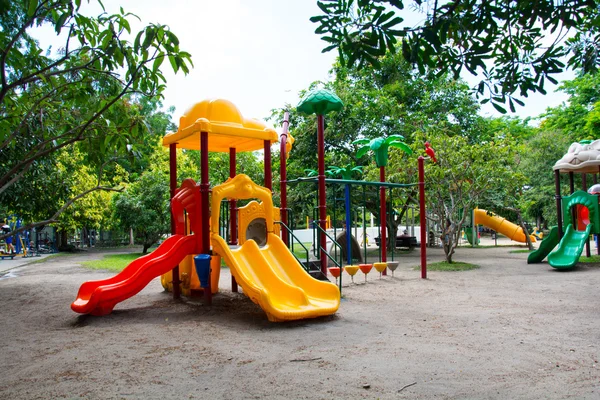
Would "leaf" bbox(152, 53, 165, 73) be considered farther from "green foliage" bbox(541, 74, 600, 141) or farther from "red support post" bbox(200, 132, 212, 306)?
"green foliage" bbox(541, 74, 600, 141)

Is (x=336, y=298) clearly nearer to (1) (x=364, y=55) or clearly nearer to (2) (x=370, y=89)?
(1) (x=364, y=55)

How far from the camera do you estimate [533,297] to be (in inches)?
354

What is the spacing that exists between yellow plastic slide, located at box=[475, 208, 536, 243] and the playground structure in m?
23.1

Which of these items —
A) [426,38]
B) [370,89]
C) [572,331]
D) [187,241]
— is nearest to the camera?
[426,38]

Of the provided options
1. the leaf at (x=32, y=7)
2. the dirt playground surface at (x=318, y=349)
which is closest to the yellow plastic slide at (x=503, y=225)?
the dirt playground surface at (x=318, y=349)

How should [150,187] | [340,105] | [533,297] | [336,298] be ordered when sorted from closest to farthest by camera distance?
1. [336,298]
2. [533,297]
3. [340,105]
4. [150,187]

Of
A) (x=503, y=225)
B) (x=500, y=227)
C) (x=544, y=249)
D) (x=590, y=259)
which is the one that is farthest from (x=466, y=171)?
(x=500, y=227)

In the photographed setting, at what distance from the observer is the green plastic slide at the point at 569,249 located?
44.3ft

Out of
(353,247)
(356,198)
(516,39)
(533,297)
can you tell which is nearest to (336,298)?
(533,297)

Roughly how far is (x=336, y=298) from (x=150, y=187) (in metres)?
15.1

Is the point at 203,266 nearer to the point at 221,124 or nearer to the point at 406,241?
the point at 221,124

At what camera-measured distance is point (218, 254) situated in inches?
327

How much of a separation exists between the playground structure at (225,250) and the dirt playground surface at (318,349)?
36 cm

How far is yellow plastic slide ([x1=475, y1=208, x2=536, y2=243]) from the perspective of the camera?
29.5 metres
